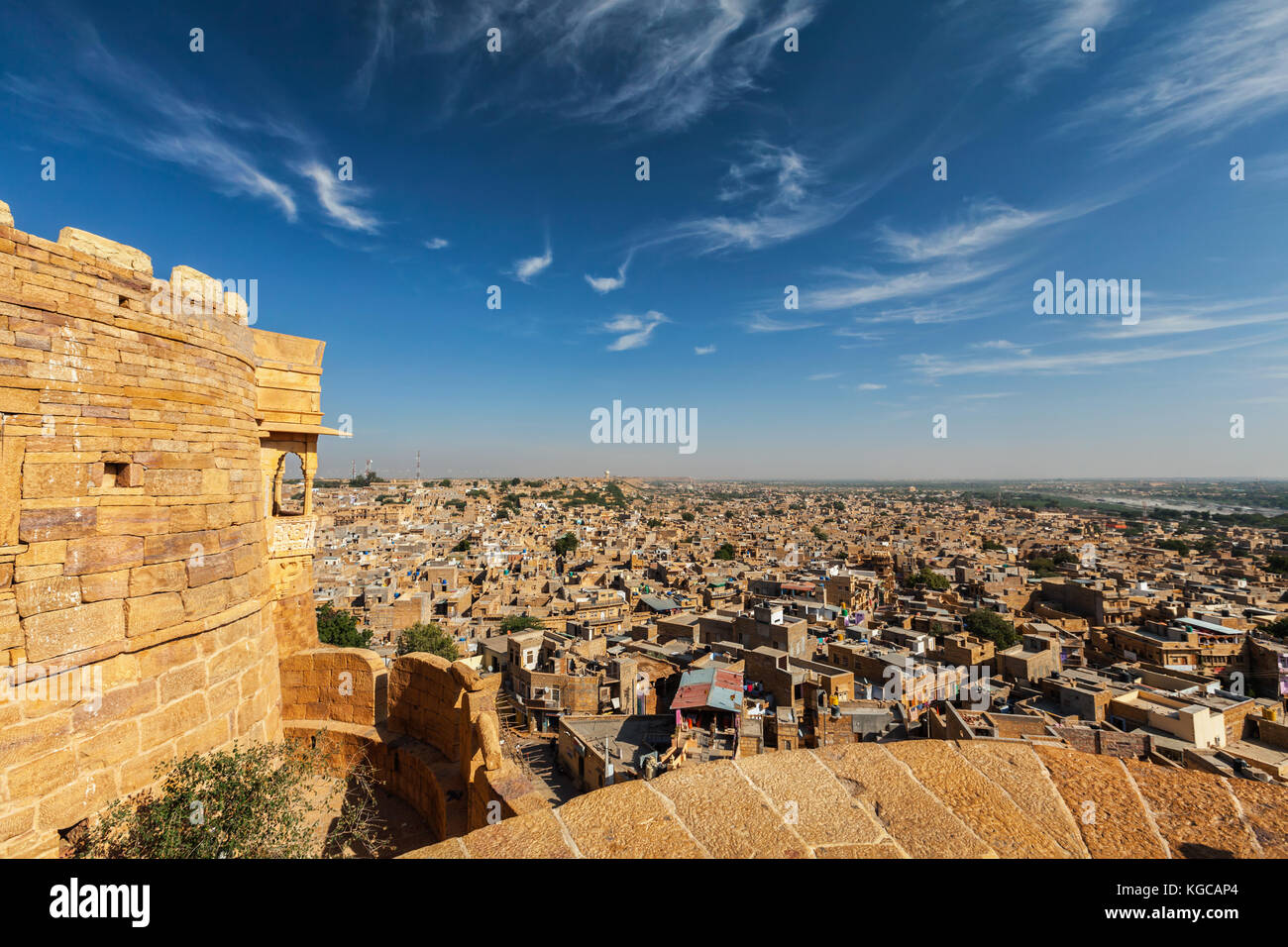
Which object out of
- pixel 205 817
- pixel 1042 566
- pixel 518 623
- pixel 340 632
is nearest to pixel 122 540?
pixel 205 817

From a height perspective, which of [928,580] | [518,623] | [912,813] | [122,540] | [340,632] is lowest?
[928,580]

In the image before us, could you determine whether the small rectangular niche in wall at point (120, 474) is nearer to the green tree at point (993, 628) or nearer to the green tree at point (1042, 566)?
the green tree at point (993, 628)

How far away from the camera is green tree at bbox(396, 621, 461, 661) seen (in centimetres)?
2348

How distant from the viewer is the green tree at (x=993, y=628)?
3086 centimetres

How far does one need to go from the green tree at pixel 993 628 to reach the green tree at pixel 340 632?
98.8ft

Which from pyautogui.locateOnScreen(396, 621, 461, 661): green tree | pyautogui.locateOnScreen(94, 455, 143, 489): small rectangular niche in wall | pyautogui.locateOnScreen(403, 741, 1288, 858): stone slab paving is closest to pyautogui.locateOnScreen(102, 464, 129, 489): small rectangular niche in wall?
pyautogui.locateOnScreen(94, 455, 143, 489): small rectangular niche in wall

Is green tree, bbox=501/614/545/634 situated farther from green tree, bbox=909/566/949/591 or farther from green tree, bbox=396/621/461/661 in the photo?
green tree, bbox=909/566/949/591

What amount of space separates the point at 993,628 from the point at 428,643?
1141 inches

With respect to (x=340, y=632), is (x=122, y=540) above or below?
above

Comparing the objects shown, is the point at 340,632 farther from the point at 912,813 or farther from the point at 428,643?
the point at 912,813

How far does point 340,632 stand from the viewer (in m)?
22.3

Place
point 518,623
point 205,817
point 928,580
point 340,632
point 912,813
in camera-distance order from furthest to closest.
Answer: point 928,580 → point 518,623 → point 340,632 → point 205,817 → point 912,813
